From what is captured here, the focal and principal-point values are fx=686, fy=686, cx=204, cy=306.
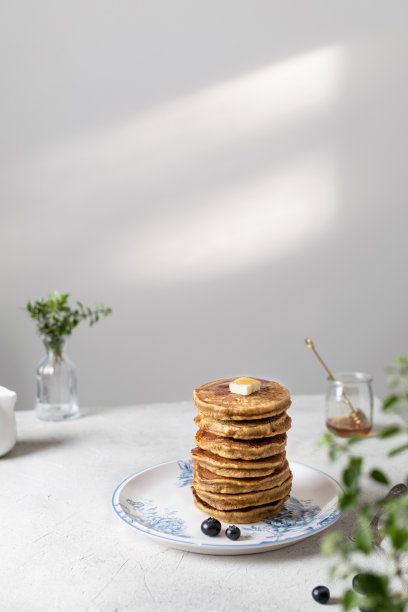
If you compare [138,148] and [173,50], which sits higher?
[173,50]

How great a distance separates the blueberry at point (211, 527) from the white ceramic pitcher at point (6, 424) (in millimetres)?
578

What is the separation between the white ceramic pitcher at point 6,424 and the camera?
1479 millimetres

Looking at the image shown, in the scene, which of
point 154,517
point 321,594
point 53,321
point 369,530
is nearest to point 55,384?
point 53,321

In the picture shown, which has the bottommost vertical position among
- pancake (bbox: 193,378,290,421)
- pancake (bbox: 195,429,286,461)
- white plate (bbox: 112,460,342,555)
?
white plate (bbox: 112,460,342,555)

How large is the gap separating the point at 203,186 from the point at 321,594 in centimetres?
243

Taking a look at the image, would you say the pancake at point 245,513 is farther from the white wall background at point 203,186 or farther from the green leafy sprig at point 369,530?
the white wall background at point 203,186

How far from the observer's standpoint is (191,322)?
3.21 meters

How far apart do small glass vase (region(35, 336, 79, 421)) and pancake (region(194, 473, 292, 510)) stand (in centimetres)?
70

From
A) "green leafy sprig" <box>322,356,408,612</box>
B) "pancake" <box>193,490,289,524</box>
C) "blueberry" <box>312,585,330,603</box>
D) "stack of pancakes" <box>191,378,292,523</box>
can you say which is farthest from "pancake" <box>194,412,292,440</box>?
"green leafy sprig" <box>322,356,408,612</box>

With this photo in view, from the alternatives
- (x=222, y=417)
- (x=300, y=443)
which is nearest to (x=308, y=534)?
(x=222, y=417)

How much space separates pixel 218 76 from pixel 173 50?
230 mm

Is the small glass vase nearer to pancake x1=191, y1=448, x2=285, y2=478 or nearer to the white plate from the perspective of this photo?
the white plate

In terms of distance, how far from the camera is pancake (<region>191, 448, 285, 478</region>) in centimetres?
113

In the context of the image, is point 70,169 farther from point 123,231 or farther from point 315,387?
point 315,387
